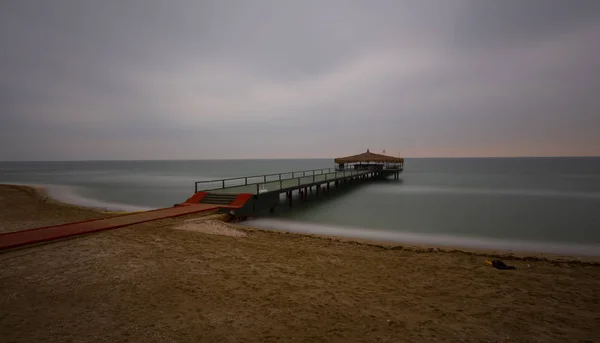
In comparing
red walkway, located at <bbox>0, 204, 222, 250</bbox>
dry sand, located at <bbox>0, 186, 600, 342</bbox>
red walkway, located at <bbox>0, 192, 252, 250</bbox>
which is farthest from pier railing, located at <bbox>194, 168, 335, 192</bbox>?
dry sand, located at <bbox>0, 186, 600, 342</bbox>

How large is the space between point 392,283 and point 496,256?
460 cm

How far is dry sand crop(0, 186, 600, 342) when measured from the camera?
12.2ft

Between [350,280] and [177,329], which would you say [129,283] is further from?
[350,280]

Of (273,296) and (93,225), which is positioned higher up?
(93,225)

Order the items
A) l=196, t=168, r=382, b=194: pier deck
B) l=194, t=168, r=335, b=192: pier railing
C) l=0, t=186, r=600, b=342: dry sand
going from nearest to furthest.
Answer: l=0, t=186, r=600, b=342: dry sand → l=196, t=168, r=382, b=194: pier deck → l=194, t=168, r=335, b=192: pier railing

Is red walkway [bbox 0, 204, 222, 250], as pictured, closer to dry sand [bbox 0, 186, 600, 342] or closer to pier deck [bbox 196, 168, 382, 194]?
dry sand [bbox 0, 186, 600, 342]

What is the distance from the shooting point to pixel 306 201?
23.2 metres

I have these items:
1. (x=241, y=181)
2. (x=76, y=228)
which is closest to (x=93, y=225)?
(x=76, y=228)

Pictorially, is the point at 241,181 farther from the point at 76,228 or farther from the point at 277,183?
the point at 76,228

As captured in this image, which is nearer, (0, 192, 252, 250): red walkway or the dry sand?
the dry sand

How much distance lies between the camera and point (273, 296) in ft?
15.7

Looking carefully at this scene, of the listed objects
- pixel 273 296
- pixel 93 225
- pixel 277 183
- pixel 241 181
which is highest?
pixel 277 183

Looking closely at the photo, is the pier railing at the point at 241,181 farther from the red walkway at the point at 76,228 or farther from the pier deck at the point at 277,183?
the red walkway at the point at 76,228

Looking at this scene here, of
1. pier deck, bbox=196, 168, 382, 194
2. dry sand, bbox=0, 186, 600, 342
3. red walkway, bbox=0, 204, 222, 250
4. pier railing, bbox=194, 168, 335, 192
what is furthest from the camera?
pier railing, bbox=194, 168, 335, 192
